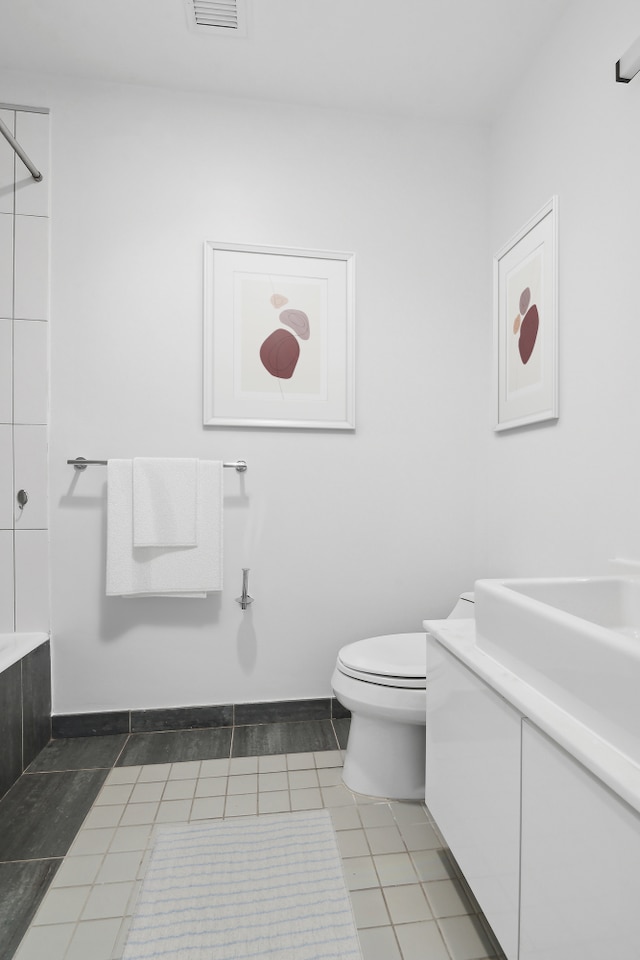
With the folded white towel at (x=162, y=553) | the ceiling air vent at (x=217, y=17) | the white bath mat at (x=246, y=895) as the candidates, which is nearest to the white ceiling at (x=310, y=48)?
the ceiling air vent at (x=217, y=17)

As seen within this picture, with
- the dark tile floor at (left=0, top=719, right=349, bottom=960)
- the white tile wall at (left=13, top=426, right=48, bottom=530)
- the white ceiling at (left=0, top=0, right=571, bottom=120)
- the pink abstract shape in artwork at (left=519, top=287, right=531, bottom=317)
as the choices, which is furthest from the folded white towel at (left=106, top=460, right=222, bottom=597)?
the white ceiling at (left=0, top=0, right=571, bottom=120)

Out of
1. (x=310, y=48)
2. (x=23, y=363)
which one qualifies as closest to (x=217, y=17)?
(x=310, y=48)

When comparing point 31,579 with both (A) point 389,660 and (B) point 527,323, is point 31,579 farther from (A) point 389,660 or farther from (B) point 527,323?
(B) point 527,323

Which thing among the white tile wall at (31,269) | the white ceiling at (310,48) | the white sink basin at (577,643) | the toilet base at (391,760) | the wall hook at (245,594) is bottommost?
the toilet base at (391,760)

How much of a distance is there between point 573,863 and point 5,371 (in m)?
2.06

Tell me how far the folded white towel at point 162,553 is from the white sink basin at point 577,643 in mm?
1088

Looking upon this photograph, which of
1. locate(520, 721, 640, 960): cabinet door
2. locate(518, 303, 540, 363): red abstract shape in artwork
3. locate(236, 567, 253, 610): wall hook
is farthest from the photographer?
locate(236, 567, 253, 610): wall hook

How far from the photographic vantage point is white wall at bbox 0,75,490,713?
75.0 inches

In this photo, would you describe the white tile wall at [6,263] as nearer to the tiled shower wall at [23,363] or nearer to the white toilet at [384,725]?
the tiled shower wall at [23,363]

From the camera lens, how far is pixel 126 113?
192cm

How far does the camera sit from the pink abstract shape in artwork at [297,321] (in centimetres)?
201

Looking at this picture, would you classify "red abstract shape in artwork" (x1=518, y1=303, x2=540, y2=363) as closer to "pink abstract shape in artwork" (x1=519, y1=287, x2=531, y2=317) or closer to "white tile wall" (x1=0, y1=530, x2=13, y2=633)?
"pink abstract shape in artwork" (x1=519, y1=287, x2=531, y2=317)

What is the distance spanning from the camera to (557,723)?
2.51 ft

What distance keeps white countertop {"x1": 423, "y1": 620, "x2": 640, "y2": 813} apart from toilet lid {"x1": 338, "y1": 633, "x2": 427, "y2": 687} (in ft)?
1.24
